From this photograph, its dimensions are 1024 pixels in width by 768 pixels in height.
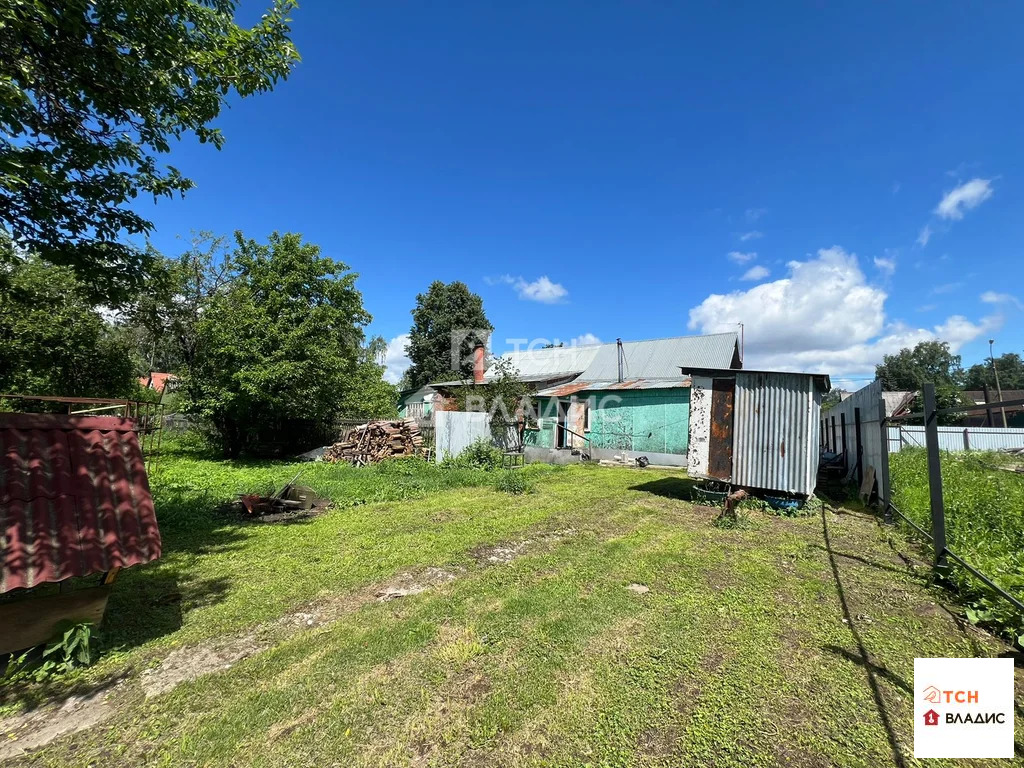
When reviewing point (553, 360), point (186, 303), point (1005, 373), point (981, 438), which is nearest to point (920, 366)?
point (1005, 373)

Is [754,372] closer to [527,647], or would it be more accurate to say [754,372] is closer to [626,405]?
[527,647]

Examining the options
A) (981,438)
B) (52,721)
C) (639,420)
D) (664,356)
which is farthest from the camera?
(664,356)

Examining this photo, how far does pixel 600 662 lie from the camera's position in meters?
3.38

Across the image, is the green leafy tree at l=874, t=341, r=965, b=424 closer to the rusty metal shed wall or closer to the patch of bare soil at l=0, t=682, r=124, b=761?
the rusty metal shed wall

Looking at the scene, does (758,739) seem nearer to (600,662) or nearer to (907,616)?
(600,662)

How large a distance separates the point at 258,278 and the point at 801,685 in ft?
64.1

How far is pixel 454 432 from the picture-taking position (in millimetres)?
15297

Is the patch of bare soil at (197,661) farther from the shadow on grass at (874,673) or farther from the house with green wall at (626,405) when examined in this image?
the house with green wall at (626,405)

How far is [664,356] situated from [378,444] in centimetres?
1888

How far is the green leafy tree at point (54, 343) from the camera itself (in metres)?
12.9

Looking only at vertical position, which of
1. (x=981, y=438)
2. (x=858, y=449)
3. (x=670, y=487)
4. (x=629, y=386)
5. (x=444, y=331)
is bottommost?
(x=670, y=487)

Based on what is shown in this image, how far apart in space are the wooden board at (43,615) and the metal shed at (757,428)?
31.3 feet

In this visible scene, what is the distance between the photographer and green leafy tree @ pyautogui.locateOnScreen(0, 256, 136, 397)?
12875mm

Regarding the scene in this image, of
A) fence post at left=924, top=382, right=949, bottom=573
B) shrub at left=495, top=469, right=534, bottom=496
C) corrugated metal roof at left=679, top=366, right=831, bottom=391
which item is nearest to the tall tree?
shrub at left=495, top=469, right=534, bottom=496
